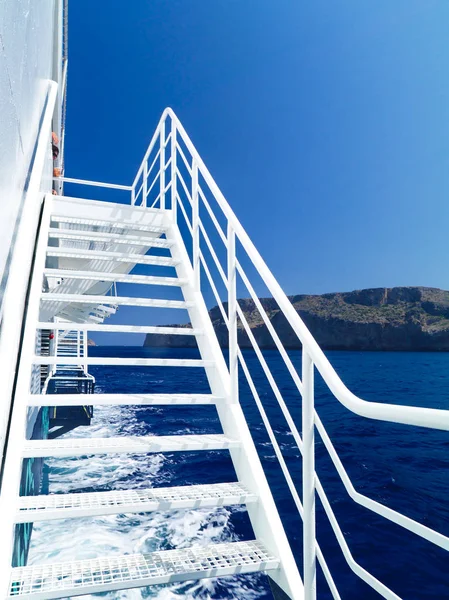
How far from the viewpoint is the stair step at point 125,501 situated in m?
1.37

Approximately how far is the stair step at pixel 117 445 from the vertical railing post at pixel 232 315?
0.29 m

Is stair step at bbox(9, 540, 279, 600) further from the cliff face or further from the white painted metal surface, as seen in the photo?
the cliff face

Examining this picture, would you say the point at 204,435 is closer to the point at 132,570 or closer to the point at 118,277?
the point at 132,570

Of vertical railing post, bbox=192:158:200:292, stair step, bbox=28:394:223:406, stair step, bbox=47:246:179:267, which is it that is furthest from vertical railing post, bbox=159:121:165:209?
stair step, bbox=28:394:223:406

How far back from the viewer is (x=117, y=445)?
1683mm

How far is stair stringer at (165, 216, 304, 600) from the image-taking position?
4.49 ft

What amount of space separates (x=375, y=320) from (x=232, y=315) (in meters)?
57.5

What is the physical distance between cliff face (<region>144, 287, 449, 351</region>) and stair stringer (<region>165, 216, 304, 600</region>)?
47586mm

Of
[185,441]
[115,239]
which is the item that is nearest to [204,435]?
[185,441]

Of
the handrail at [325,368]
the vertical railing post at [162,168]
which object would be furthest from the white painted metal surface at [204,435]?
the vertical railing post at [162,168]

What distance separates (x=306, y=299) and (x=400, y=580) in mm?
56519

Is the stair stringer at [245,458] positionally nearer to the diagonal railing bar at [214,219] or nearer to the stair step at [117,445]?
the stair step at [117,445]

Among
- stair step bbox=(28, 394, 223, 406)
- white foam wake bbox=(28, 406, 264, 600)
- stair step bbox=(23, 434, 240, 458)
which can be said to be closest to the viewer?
stair step bbox=(23, 434, 240, 458)

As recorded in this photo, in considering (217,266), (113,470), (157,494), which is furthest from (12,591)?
(113,470)
